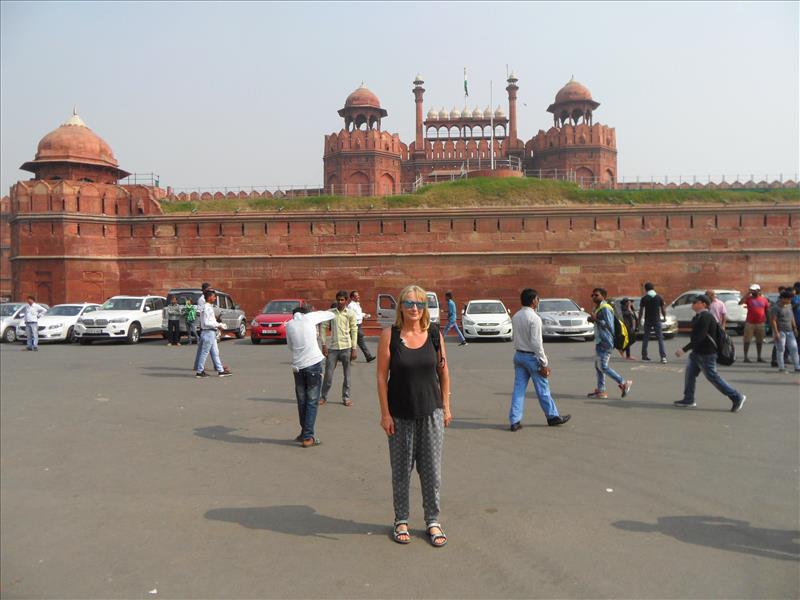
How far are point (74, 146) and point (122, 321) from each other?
1564 cm

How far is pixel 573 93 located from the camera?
43.4 metres

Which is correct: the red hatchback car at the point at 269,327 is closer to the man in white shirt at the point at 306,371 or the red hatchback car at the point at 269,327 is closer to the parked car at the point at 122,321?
the parked car at the point at 122,321

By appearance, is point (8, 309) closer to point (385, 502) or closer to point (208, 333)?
point (208, 333)

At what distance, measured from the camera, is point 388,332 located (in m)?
3.69

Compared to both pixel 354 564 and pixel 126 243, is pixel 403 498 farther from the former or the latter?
pixel 126 243

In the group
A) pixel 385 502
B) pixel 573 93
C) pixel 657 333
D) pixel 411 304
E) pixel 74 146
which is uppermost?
pixel 573 93

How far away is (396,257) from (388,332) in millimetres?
21205

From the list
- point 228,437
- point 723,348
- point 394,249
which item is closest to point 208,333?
point 228,437

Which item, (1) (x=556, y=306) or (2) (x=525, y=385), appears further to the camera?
(1) (x=556, y=306)

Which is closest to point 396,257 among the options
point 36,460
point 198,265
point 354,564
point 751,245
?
point 198,265

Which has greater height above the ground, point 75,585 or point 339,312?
point 339,312

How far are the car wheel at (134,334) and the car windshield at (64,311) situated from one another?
2599 mm

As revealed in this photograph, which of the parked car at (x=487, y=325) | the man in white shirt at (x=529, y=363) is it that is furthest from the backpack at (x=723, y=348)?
the parked car at (x=487, y=325)

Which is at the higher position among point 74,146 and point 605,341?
point 74,146
